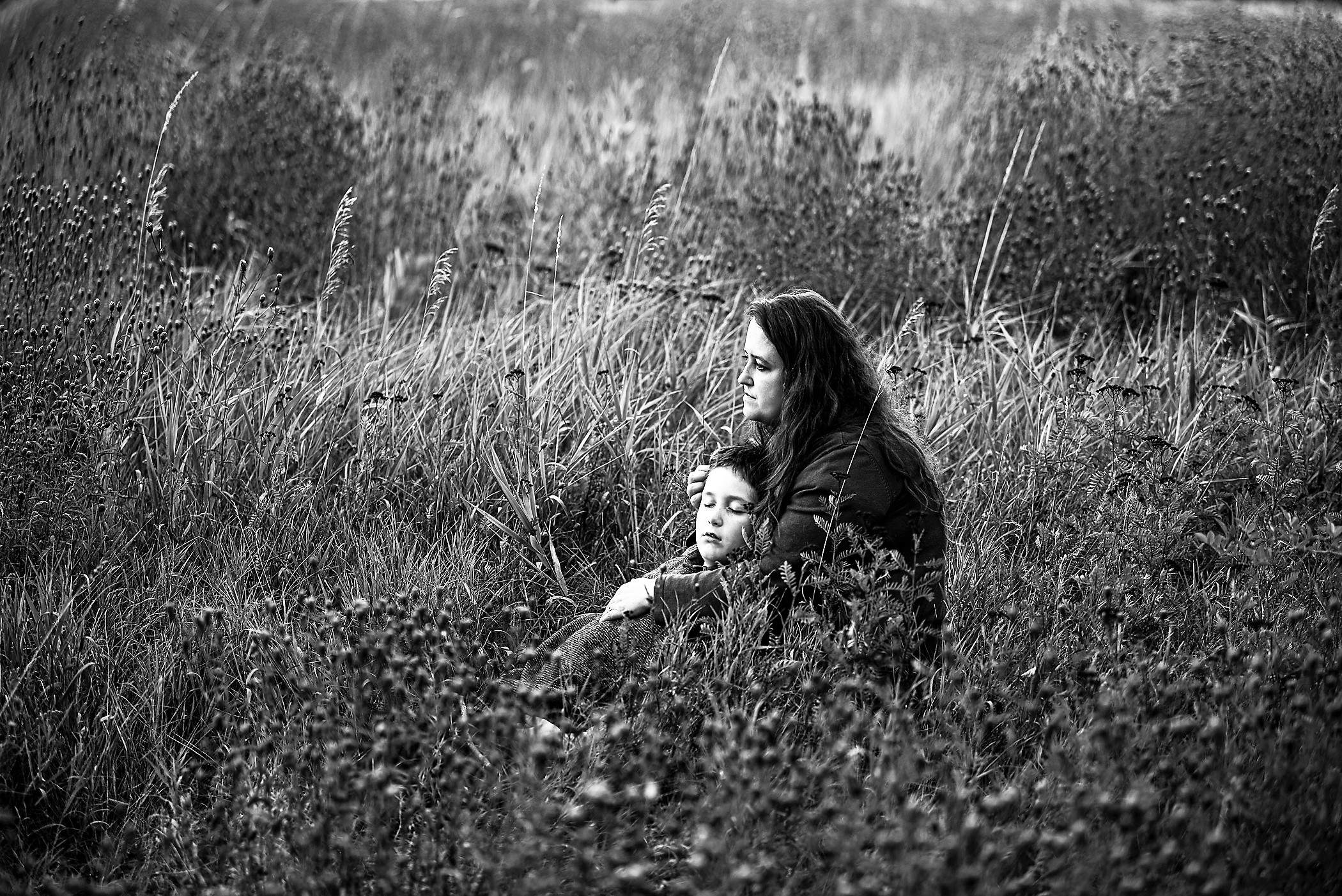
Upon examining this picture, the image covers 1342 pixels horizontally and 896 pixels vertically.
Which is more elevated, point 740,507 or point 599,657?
point 740,507

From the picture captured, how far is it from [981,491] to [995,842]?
1.91 m

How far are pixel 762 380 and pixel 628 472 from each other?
30.1 inches

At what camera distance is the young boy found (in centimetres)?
248

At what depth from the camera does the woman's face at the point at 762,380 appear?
8.87 ft

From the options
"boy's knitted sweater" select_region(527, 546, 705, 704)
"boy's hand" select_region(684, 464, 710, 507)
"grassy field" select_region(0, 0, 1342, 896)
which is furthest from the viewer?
"boy's hand" select_region(684, 464, 710, 507)

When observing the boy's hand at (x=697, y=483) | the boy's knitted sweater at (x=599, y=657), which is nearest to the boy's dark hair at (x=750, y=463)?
the boy's hand at (x=697, y=483)

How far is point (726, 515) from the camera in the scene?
104 inches

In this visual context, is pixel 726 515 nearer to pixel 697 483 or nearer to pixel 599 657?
pixel 697 483

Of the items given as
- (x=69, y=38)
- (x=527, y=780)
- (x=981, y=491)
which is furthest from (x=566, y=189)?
(x=527, y=780)

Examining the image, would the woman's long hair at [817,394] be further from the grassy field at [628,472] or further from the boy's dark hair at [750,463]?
the grassy field at [628,472]

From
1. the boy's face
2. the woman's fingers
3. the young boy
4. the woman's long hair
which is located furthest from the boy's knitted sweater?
the woman's long hair

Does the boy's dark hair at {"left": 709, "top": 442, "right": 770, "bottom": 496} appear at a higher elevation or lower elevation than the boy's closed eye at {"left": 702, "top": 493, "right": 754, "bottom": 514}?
higher

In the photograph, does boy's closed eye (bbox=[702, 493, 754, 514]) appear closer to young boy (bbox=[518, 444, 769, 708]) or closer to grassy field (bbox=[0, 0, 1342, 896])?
young boy (bbox=[518, 444, 769, 708])

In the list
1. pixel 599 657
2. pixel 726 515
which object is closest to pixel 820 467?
pixel 726 515
